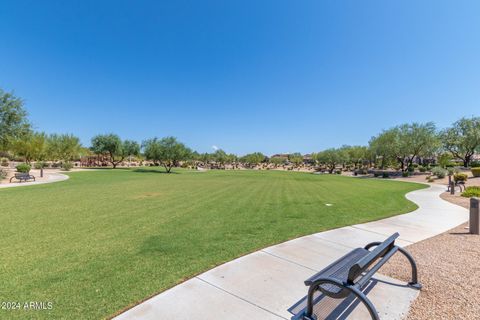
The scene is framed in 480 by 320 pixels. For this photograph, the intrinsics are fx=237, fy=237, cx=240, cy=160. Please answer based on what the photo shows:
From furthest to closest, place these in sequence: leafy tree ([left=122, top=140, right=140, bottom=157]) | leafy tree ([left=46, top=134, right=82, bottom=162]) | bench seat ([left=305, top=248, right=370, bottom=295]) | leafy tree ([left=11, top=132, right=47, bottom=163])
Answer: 1. leafy tree ([left=122, top=140, right=140, bottom=157])
2. leafy tree ([left=46, top=134, right=82, bottom=162])
3. leafy tree ([left=11, top=132, right=47, bottom=163])
4. bench seat ([left=305, top=248, right=370, bottom=295])

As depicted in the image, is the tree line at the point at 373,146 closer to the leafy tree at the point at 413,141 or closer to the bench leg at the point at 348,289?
the leafy tree at the point at 413,141

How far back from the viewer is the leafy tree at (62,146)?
53.0 m

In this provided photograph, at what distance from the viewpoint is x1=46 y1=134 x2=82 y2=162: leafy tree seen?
53.0m

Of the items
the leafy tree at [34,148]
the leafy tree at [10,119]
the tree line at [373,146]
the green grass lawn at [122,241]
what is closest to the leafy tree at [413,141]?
the tree line at [373,146]

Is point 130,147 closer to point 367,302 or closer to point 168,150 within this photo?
point 168,150

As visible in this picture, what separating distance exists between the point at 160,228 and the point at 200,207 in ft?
10.1

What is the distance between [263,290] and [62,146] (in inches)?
2572

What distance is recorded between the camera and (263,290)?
3502mm

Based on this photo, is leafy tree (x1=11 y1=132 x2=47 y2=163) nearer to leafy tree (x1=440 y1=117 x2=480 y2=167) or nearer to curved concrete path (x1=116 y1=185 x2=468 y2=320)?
curved concrete path (x1=116 y1=185 x2=468 y2=320)

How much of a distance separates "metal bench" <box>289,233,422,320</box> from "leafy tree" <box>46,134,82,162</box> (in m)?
64.0

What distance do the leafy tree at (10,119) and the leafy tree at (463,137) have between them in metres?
71.3

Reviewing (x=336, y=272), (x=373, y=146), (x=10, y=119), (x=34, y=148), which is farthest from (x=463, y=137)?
(x=34, y=148)

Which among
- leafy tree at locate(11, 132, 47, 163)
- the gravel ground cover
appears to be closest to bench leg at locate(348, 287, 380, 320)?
the gravel ground cover

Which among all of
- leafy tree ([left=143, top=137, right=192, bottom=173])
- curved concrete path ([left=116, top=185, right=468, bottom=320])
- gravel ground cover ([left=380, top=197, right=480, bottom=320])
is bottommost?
gravel ground cover ([left=380, top=197, right=480, bottom=320])
